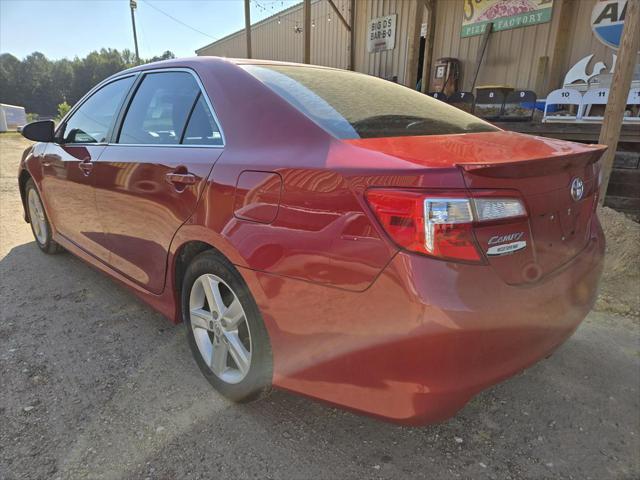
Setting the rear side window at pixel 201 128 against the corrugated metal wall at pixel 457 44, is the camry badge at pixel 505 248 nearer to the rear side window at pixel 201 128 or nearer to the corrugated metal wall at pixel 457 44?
the rear side window at pixel 201 128

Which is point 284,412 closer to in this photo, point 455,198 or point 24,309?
point 455,198

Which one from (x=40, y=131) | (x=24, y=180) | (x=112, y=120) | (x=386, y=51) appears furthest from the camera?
(x=386, y=51)

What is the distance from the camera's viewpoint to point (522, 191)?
1.48 meters

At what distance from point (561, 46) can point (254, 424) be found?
811 centimetres

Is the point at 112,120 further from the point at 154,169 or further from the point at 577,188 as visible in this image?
the point at 577,188

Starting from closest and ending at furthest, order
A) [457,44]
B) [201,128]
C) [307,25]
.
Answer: [201,128] < [457,44] < [307,25]

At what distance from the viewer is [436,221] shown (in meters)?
1.34

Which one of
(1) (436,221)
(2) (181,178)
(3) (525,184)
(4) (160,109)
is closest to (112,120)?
(4) (160,109)

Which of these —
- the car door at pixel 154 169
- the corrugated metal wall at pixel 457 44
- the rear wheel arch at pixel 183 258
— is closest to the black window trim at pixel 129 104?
the car door at pixel 154 169

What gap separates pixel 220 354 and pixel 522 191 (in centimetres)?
152

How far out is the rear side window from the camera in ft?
6.77

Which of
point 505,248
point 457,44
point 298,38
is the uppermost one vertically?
point 298,38

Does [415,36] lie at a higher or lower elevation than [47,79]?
lower

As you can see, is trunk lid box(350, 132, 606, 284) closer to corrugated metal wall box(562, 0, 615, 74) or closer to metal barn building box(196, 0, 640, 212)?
metal barn building box(196, 0, 640, 212)
